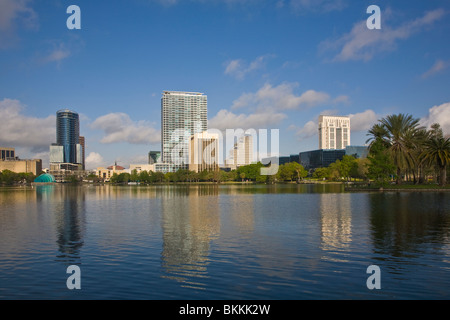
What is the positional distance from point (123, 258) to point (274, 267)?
8.36 metres

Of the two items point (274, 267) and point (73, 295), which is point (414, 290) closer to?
point (274, 267)

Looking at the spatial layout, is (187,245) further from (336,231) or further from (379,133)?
(379,133)

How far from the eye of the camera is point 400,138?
8619 cm

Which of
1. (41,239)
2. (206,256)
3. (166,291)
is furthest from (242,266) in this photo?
(41,239)

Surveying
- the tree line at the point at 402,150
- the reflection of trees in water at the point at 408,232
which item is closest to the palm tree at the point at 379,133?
the tree line at the point at 402,150

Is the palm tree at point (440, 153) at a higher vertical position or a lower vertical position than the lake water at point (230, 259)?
higher

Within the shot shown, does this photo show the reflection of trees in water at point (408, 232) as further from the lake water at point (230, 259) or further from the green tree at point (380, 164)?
the green tree at point (380, 164)

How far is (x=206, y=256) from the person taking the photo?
19.5 m

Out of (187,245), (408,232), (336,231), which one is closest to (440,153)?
(408,232)

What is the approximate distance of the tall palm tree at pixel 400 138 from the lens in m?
82.9

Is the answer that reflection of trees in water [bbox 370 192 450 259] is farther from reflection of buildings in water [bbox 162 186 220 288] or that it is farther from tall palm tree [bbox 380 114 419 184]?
tall palm tree [bbox 380 114 419 184]

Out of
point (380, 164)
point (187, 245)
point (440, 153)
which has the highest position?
point (440, 153)

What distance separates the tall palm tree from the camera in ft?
272
